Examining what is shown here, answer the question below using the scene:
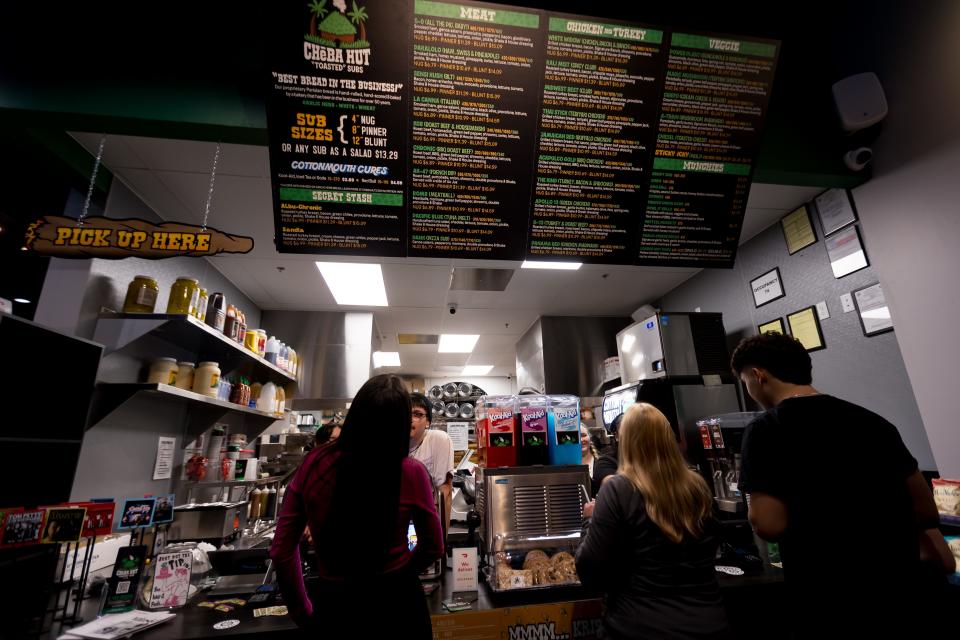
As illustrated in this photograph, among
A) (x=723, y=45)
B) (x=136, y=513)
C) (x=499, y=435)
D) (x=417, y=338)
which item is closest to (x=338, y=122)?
(x=499, y=435)

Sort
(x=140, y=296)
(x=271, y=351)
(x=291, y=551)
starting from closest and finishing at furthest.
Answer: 1. (x=291, y=551)
2. (x=140, y=296)
3. (x=271, y=351)

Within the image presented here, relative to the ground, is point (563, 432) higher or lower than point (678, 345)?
lower

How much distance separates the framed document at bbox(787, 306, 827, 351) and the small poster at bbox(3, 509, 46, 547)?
179 inches

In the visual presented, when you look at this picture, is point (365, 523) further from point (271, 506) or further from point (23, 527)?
point (271, 506)

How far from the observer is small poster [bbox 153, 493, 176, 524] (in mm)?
2113

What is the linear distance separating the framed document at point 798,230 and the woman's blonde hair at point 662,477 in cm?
242

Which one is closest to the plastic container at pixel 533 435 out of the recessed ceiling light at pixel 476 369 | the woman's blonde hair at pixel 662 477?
the woman's blonde hair at pixel 662 477

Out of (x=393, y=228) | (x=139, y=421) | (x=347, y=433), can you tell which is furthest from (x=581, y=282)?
(x=139, y=421)

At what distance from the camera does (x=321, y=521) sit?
1.44 metres

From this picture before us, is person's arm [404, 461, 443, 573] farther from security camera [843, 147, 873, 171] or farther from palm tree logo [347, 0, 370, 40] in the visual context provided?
security camera [843, 147, 873, 171]

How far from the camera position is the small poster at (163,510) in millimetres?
2113

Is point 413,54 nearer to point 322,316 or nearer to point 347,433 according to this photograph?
point 347,433

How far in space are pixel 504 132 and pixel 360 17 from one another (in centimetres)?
82

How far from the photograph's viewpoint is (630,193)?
2.26 m
